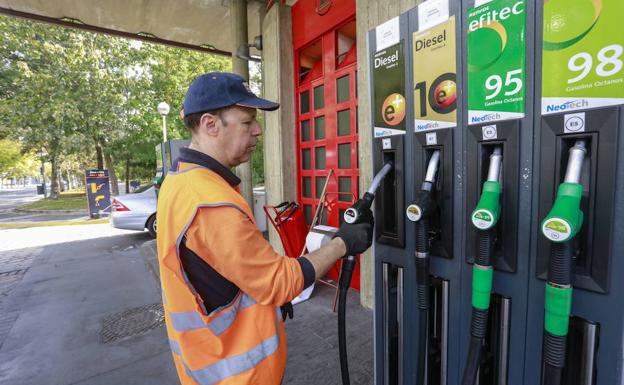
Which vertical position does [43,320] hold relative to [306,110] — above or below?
below

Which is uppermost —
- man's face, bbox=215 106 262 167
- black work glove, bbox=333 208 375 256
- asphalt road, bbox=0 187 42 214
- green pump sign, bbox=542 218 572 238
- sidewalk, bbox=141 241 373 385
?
man's face, bbox=215 106 262 167

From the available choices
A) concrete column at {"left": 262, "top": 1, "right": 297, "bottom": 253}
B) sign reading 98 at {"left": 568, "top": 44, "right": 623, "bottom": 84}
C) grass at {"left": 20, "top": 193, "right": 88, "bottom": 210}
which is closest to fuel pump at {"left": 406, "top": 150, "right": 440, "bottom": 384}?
sign reading 98 at {"left": 568, "top": 44, "right": 623, "bottom": 84}

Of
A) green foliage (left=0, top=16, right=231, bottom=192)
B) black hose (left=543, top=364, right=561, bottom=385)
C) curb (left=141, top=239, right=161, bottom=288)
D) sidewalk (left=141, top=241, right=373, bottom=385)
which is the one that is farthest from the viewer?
green foliage (left=0, top=16, right=231, bottom=192)

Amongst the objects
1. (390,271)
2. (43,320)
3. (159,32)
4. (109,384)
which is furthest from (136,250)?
(390,271)

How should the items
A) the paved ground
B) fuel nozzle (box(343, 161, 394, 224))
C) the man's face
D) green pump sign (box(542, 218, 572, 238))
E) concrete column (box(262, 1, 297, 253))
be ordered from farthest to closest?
1. concrete column (box(262, 1, 297, 253))
2. the paved ground
3. fuel nozzle (box(343, 161, 394, 224))
4. the man's face
5. green pump sign (box(542, 218, 572, 238))

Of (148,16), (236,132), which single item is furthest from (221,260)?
(148,16)

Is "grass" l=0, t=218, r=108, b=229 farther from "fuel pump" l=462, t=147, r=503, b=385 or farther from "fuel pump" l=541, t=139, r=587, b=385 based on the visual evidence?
"fuel pump" l=541, t=139, r=587, b=385

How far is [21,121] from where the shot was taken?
551 inches

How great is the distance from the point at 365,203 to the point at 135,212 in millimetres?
8626

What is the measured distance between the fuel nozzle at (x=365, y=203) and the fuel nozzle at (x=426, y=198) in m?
0.22

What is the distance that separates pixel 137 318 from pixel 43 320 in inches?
48.6

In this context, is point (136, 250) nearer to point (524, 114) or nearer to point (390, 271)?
point (390, 271)

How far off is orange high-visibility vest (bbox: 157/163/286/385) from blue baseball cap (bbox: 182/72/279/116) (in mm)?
251

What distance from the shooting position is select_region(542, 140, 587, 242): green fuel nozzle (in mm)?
938
